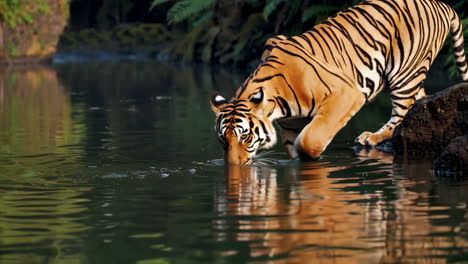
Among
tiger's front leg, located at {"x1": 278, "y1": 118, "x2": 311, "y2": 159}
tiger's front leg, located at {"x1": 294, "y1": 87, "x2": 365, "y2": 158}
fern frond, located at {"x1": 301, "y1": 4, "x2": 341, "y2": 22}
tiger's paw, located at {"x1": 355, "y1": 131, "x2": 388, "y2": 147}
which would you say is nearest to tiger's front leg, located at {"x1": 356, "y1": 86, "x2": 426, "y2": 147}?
tiger's paw, located at {"x1": 355, "y1": 131, "x2": 388, "y2": 147}

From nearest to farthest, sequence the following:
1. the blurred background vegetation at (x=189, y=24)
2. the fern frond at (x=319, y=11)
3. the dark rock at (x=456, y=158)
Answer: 1. the dark rock at (x=456, y=158)
2. the fern frond at (x=319, y=11)
3. the blurred background vegetation at (x=189, y=24)

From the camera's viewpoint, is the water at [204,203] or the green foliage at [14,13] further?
the green foliage at [14,13]

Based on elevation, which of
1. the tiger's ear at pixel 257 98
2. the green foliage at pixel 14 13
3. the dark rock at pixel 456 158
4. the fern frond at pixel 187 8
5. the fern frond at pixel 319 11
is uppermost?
the green foliage at pixel 14 13

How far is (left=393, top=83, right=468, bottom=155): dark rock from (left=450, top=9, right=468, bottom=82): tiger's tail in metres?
1.07

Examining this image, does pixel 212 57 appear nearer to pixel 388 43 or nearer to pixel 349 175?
pixel 388 43

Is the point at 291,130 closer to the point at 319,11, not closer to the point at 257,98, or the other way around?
the point at 257,98

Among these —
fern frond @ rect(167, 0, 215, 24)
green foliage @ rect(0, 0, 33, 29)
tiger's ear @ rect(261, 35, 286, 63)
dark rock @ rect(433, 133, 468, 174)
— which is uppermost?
green foliage @ rect(0, 0, 33, 29)

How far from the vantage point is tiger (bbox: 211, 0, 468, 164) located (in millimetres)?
7496

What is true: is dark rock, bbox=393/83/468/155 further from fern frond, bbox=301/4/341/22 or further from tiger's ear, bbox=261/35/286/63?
fern frond, bbox=301/4/341/22

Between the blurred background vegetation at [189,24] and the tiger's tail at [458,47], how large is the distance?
4183mm

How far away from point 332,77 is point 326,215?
2.62 m

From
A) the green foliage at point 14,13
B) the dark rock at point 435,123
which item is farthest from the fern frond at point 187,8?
the dark rock at point 435,123

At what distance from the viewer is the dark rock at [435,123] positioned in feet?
27.1

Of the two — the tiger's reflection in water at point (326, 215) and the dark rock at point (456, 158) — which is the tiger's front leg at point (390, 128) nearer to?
the tiger's reflection in water at point (326, 215)
